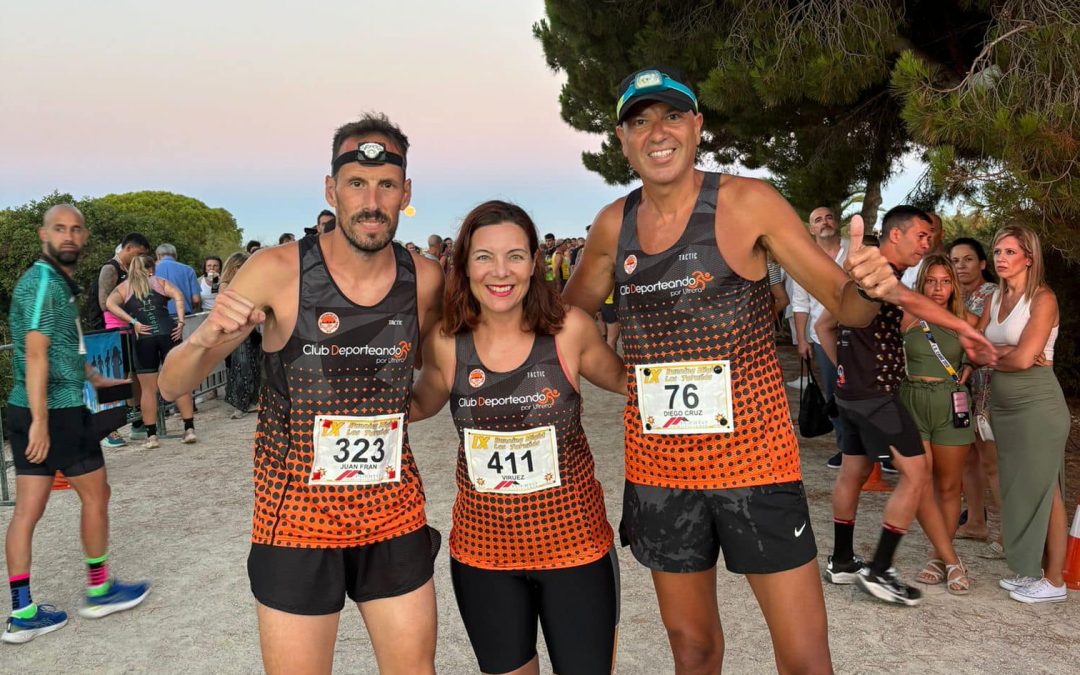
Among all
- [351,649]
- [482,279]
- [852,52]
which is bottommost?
[351,649]

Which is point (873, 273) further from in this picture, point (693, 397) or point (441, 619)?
point (441, 619)

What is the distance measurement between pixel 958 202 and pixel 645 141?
13.3 feet

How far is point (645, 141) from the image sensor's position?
2.64 meters

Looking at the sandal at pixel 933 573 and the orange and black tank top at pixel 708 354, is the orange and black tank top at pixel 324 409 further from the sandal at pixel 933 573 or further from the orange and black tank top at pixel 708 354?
the sandal at pixel 933 573

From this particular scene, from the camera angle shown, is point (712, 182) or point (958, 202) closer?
point (712, 182)

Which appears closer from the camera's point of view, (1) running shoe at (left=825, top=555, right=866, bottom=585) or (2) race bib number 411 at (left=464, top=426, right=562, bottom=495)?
(2) race bib number 411 at (left=464, top=426, right=562, bottom=495)

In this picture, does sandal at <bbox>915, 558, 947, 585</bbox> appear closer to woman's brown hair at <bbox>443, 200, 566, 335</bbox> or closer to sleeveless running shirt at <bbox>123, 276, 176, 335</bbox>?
woman's brown hair at <bbox>443, 200, 566, 335</bbox>

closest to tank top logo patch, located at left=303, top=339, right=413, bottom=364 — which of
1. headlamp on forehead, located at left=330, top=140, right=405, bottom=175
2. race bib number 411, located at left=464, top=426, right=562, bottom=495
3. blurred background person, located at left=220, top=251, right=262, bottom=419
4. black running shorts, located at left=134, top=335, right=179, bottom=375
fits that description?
race bib number 411, located at left=464, top=426, right=562, bottom=495

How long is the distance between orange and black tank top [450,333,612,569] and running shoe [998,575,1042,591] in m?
2.94

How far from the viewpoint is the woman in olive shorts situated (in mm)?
4383

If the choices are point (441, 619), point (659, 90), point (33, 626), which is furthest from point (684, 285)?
point (33, 626)

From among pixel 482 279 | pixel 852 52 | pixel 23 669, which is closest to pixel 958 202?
pixel 852 52

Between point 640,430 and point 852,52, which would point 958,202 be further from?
point 640,430

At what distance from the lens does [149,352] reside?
8305 millimetres
